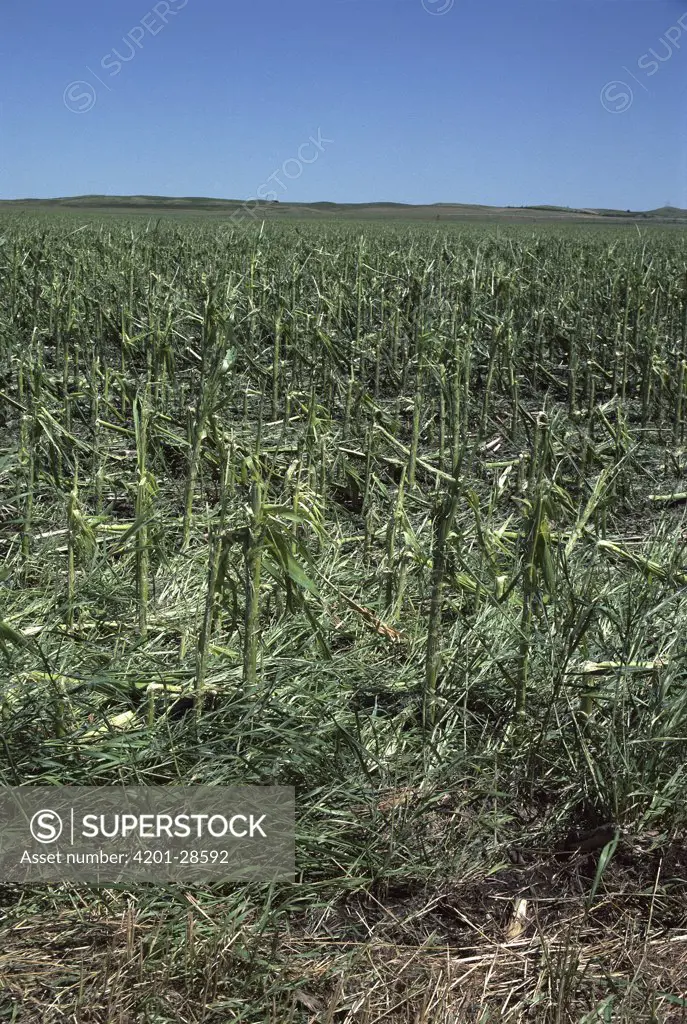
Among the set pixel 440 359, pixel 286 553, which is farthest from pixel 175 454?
pixel 286 553

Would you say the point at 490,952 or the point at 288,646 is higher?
the point at 288,646

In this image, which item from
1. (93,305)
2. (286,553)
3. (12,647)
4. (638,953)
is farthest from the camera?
(93,305)

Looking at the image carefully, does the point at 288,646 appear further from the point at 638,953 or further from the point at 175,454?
the point at 175,454

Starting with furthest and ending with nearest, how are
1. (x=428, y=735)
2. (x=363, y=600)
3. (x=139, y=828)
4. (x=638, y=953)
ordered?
(x=363, y=600), (x=428, y=735), (x=139, y=828), (x=638, y=953)

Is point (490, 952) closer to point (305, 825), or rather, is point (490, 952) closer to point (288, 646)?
point (305, 825)

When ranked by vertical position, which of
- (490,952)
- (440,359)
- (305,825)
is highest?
(440,359)

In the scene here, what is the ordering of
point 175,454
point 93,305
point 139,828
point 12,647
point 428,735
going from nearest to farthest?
point 139,828, point 428,735, point 12,647, point 175,454, point 93,305

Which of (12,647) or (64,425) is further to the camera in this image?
(64,425)

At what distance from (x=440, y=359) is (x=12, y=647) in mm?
2259

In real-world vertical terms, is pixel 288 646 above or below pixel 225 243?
below

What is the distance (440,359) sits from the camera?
3.78 m

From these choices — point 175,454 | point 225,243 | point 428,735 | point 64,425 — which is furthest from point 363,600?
point 225,243

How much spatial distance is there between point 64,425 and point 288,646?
1.93m

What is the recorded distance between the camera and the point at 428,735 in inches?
69.3
